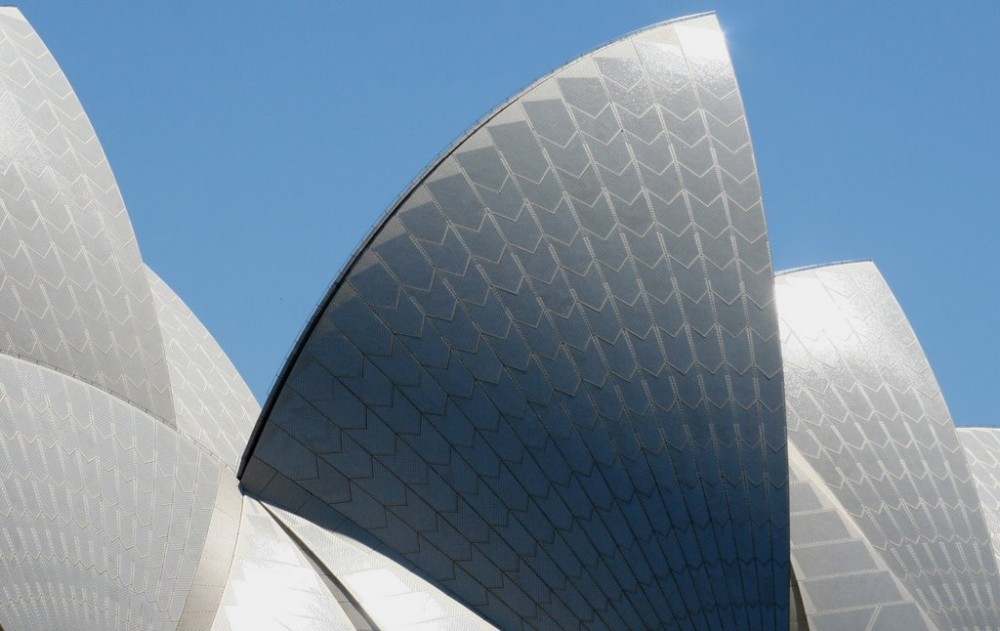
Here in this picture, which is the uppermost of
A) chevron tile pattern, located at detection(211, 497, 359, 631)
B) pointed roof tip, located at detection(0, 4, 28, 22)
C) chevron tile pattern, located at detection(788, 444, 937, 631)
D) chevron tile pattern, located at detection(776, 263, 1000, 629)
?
pointed roof tip, located at detection(0, 4, 28, 22)

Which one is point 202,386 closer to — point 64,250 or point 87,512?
point 64,250

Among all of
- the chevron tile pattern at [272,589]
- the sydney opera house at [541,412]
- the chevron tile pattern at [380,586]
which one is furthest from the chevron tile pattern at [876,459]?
the chevron tile pattern at [272,589]

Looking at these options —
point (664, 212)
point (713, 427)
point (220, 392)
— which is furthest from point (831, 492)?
point (220, 392)

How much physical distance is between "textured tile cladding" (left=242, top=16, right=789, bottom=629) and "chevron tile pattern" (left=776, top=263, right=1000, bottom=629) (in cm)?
188

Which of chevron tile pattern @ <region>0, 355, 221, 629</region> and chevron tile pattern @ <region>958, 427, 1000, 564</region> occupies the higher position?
chevron tile pattern @ <region>958, 427, 1000, 564</region>

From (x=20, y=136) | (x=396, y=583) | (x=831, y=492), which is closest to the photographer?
(x=396, y=583)

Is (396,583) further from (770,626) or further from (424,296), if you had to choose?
(770,626)

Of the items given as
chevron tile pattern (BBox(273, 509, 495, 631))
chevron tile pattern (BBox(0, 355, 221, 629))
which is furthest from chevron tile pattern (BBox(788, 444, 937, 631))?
chevron tile pattern (BBox(0, 355, 221, 629))

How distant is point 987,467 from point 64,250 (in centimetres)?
1595

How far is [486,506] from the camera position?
1956cm

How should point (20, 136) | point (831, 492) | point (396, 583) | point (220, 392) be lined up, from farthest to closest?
point (220, 392), point (20, 136), point (831, 492), point (396, 583)

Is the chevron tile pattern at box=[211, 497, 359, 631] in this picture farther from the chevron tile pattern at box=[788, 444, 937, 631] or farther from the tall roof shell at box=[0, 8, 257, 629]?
the chevron tile pattern at box=[788, 444, 937, 631]

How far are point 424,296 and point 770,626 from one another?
6.11 meters

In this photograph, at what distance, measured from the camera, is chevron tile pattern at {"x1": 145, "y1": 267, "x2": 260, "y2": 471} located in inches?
992
